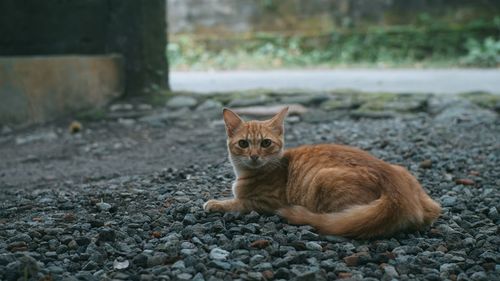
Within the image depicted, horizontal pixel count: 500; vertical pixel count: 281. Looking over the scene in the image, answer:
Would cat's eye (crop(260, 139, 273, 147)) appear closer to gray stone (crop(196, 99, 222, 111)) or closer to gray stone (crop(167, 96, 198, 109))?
gray stone (crop(196, 99, 222, 111))

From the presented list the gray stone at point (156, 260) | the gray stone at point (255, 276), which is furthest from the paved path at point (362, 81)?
the gray stone at point (255, 276)

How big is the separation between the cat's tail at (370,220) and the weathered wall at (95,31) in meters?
4.81

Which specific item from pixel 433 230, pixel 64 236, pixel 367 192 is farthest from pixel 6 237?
pixel 433 230

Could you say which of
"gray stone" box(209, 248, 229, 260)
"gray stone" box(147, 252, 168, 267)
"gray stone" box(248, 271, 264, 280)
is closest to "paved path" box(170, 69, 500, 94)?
"gray stone" box(209, 248, 229, 260)

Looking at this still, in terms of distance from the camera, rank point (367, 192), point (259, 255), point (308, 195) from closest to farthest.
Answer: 1. point (259, 255)
2. point (367, 192)
3. point (308, 195)

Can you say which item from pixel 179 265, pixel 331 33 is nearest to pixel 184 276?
pixel 179 265

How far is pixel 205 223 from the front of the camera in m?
3.11

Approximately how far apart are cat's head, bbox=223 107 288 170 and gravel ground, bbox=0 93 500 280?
13.3 inches

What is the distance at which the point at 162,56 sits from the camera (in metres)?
7.39

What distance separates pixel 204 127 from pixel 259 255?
12.9ft

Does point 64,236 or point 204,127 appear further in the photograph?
point 204,127

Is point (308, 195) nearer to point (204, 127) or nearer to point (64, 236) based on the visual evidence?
point (64, 236)

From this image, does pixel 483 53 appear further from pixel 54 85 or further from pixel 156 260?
pixel 156 260

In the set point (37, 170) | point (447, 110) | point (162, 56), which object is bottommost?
point (37, 170)
